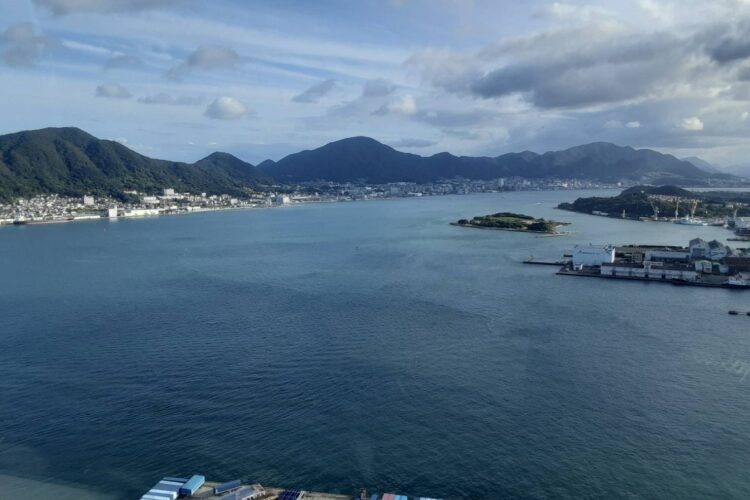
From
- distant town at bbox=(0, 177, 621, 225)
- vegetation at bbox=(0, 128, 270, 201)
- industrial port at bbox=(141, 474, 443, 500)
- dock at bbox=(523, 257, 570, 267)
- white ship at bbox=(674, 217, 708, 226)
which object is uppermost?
vegetation at bbox=(0, 128, 270, 201)

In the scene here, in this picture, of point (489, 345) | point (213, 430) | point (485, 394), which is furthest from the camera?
point (489, 345)

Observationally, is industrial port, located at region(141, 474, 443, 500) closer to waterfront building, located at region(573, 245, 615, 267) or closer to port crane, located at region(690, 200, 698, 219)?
waterfront building, located at region(573, 245, 615, 267)

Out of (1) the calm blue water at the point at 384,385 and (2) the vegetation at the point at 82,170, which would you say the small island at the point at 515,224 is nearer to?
(1) the calm blue water at the point at 384,385

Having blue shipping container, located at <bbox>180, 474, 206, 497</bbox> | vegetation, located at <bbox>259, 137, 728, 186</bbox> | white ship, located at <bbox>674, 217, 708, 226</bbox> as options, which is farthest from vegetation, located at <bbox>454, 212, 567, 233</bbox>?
vegetation, located at <bbox>259, 137, 728, 186</bbox>

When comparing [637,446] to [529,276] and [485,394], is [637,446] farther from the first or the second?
[529,276]

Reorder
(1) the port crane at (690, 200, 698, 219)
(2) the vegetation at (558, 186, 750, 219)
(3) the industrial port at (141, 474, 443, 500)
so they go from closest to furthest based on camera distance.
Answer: (3) the industrial port at (141, 474, 443, 500)
(1) the port crane at (690, 200, 698, 219)
(2) the vegetation at (558, 186, 750, 219)

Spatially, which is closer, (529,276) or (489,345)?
(489,345)

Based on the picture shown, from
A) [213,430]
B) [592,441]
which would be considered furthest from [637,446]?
[213,430]
